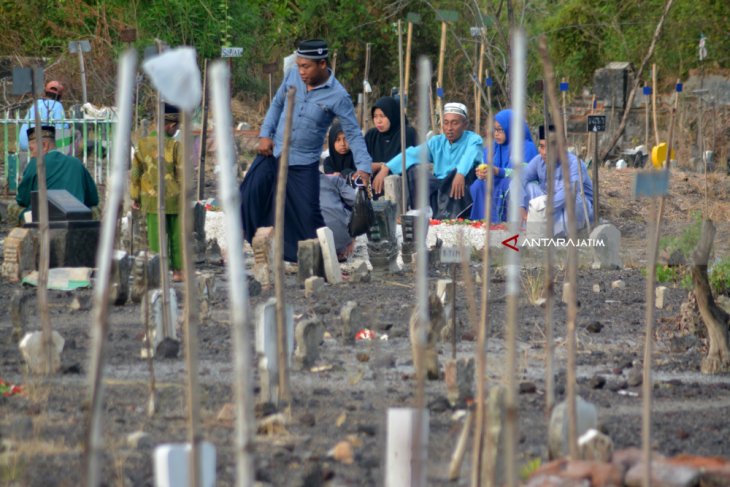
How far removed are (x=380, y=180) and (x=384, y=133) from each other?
90 centimetres

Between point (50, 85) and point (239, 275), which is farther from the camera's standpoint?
point (50, 85)

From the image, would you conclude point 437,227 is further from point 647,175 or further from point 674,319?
point 647,175

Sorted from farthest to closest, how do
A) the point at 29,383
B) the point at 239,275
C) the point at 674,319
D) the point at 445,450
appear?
the point at 674,319, the point at 29,383, the point at 445,450, the point at 239,275

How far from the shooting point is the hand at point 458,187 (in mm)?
10172

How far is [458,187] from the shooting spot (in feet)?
33.5

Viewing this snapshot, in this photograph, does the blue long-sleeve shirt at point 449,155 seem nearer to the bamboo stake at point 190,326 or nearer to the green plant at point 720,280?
the green plant at point 720,280

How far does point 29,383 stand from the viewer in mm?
4191

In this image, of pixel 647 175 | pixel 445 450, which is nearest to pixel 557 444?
pixel 445 450

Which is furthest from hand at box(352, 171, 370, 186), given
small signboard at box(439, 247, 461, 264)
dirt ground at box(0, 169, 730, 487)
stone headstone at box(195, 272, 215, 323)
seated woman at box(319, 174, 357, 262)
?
small signboard at box(439, 247, 461, 264)

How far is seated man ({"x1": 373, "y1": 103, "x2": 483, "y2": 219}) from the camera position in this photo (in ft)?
33.8

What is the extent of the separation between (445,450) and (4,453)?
1.16m

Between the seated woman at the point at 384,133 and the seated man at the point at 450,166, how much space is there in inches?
11.7

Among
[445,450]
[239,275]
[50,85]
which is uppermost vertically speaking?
[50,85]

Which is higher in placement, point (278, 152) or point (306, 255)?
point (278, 152)
